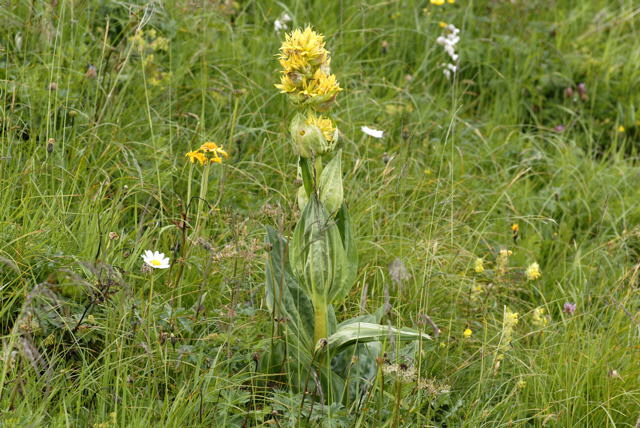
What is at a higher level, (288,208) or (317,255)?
(317,255)

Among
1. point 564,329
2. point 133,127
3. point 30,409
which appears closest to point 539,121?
point 564,329

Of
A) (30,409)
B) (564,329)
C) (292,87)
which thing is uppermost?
(292,87)

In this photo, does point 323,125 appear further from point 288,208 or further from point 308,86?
point 288,208

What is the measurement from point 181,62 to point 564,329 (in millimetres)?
1947

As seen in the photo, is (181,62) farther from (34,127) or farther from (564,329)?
(564,329)

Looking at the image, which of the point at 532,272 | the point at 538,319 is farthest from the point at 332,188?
the point at 532,272

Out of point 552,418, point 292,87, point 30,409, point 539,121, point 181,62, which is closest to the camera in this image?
point 30,409

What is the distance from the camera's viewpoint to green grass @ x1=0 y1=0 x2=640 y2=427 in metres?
2.06

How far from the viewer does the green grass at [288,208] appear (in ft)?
6.75

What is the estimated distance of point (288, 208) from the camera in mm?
2896

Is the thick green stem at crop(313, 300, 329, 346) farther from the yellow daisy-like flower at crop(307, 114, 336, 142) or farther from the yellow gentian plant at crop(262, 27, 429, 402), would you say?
the yellow daisy-like flower at crop(307, 114, 336, 142)

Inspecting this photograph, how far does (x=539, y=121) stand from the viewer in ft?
→ 13.8

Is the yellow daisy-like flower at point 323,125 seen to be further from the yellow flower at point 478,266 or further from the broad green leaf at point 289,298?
the yellow flower at point 478,266

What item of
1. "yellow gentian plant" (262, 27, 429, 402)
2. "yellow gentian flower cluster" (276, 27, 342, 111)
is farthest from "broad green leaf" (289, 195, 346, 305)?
"yellow gentian flower cluster" (276, 27, 342, 111)
